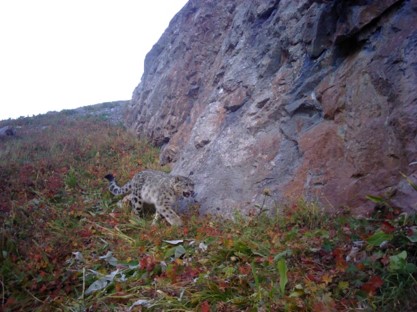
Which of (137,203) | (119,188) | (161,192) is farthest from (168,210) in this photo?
(119,188)

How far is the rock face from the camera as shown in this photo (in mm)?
5922

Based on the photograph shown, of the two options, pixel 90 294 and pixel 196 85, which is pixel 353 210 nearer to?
pixel 90 294

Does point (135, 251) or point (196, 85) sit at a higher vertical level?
point (196, 85)

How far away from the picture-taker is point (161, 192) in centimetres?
860

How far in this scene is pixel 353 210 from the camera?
233 inches

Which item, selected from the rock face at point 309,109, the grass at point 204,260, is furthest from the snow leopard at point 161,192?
the rock face at point 309,109

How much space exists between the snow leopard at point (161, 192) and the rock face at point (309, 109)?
0.57m

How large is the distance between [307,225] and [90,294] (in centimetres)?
326

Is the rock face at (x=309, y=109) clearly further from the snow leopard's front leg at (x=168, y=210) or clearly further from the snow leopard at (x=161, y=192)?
the snow leopard's front leg at (x=168, y=210)

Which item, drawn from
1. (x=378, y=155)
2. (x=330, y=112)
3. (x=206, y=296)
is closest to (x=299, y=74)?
(x=330, y=112)

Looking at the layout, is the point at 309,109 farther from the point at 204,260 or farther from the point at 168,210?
the point at 204,260

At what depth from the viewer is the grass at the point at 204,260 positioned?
Answer: 4016 millimetres

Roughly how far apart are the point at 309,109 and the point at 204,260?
13.0 ft

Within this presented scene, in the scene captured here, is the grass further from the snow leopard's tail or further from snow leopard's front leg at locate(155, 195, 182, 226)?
the snow leopard's tail
